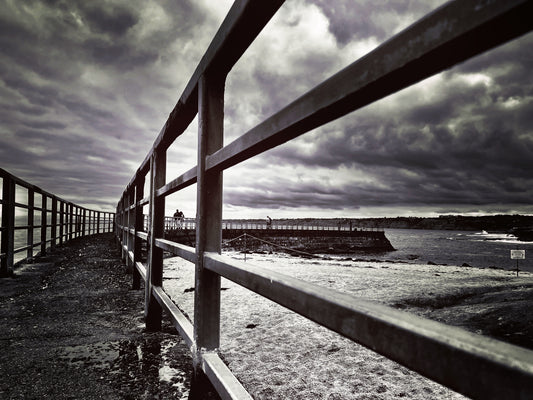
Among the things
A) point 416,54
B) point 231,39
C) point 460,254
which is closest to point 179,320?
point 231,39

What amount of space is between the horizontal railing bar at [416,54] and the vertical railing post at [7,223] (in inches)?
220

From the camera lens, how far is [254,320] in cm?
284

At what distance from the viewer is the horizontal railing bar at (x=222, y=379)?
0.93 metres

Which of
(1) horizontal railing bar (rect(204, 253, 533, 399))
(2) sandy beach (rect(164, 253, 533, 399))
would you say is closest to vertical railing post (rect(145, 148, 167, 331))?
(2) sandy beach (rect(164, 253, 533, 399))

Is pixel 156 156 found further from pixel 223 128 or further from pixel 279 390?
pixel 279 390

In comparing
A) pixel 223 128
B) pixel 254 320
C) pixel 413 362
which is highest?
pixel 223 128

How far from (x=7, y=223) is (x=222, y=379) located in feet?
17.6

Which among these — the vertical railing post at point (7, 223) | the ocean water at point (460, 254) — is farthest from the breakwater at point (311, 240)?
the vertical railing post at point (7, 223)

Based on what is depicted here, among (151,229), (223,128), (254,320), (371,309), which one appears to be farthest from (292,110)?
(254,320)

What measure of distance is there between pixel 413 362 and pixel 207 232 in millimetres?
972

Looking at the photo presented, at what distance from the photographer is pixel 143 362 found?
69.7 inches

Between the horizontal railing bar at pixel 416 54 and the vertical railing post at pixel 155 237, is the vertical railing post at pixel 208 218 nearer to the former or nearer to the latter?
the horizontal railing bar at pixel 416 54

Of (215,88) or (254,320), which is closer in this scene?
(215,88)

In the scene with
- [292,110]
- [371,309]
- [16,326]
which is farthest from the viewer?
[16,326]
